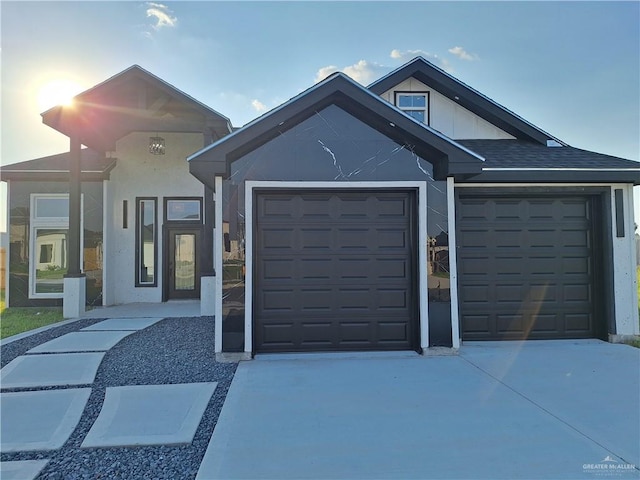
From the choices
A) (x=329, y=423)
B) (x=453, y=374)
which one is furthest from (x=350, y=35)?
(x=329, y=423)

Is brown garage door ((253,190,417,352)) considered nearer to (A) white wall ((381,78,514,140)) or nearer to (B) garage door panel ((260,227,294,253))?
(B) garage door panel ((260,227,294,253))

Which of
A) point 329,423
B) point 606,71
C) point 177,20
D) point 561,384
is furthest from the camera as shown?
point 606,71

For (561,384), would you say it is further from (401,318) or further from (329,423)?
(329,423)

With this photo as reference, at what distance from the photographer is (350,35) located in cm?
850

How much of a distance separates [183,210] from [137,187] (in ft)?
5.14

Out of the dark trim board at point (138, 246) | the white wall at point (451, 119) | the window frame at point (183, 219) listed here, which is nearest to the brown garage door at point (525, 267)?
the white wall at point (451, 119)

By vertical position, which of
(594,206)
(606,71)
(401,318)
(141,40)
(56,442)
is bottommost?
(56,442)

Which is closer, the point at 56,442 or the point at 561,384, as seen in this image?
the point at 56,442

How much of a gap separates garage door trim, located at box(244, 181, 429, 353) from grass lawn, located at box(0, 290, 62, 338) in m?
5.58

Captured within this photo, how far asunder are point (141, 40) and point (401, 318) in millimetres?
8399

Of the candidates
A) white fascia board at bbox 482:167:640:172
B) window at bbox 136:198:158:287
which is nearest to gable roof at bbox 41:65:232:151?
window at bbox 136:198:158:287

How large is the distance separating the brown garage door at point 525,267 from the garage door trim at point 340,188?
1.17 m

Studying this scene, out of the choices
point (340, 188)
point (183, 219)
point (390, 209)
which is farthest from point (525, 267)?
point (183, 219)

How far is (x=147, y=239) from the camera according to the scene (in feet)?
37.5
